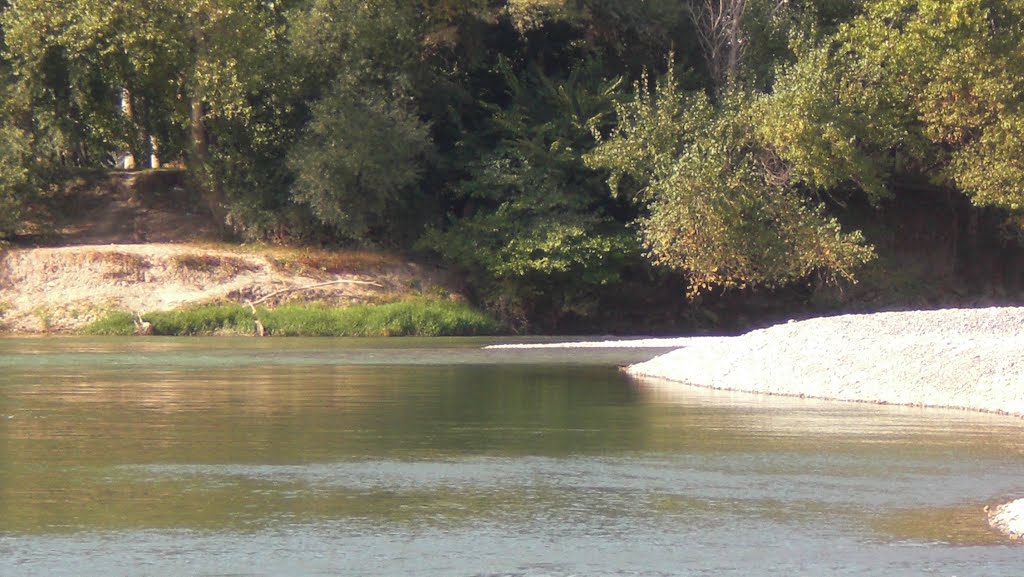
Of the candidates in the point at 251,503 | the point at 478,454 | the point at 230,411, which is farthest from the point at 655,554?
the point at 230,411

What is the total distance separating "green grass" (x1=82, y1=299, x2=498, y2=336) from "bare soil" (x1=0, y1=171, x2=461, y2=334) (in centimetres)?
64


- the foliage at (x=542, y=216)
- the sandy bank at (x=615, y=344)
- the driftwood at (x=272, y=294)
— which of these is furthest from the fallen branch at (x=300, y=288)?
the sandy bank at (x=615, y=344)

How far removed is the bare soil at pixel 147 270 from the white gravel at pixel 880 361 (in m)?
18.8

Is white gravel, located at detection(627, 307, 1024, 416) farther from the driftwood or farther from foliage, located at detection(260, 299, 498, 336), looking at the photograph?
the driftwood

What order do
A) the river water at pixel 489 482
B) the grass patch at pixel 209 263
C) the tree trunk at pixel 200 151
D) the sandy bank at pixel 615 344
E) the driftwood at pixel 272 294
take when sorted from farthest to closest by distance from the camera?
the tree trunk at pixel 200 151 < the grass patch at pixel 209 263 < the driftwood at pixel 272 294 < the sandy bank at pixel 615 344 < the river water at pixel 489 482

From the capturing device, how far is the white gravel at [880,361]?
19656 millimetres

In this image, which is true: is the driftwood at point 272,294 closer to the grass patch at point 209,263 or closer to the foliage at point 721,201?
the grass patch at point 209,263

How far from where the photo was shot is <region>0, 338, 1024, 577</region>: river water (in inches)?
379

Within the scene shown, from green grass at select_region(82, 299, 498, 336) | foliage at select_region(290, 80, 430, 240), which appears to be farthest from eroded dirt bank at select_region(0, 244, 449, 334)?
foliage at select_region(290, 80, 430, 240)

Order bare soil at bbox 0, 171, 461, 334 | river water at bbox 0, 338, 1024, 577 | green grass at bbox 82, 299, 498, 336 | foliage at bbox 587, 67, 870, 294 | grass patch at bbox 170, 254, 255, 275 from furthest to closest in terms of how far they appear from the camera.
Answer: grass patch at bbox 170, 254, 255, 275
bare soil at bbox 0, 171, 461, 334
green grass at bbox 82, 299, 498, 336
foliage at bbox 587, 67, 870, 294
river water at bbox 0, 338, 1024, 577

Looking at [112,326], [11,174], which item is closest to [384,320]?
[112,326]

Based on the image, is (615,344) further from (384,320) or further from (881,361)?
(881,361)

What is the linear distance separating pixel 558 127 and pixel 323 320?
9.90 meters

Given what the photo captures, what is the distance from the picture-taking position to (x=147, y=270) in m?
41.7
